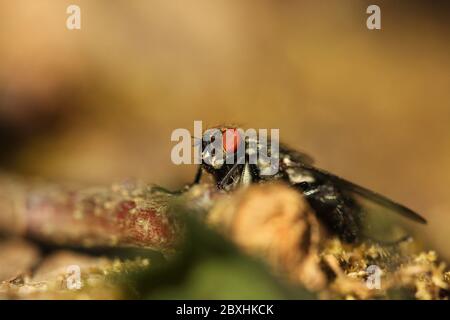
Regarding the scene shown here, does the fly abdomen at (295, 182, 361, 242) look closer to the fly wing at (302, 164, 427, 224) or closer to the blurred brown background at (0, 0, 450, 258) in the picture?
the fly wing at (302, 164, 427, 224)

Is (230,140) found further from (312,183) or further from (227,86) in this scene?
(227,86)

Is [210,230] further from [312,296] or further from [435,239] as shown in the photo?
[435,239]

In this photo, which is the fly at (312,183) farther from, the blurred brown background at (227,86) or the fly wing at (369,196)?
the blurred brown background at (227,86)

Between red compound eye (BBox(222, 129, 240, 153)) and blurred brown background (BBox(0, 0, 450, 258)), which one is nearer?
red compound eye (BBox(222, 129, 240, 153))

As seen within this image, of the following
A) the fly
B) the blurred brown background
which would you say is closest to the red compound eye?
the fly

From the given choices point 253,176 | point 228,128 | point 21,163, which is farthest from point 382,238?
point 21,163
